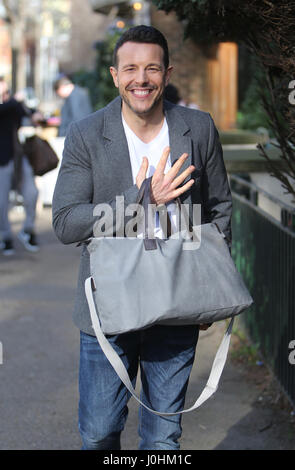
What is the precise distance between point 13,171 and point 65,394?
219 inches

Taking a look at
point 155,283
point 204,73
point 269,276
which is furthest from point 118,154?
point 204,73

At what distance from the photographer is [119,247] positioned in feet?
10.1

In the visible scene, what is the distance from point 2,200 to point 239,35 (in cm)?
662

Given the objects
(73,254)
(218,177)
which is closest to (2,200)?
(73,254)

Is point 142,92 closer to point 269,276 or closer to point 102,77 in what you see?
point 269,276

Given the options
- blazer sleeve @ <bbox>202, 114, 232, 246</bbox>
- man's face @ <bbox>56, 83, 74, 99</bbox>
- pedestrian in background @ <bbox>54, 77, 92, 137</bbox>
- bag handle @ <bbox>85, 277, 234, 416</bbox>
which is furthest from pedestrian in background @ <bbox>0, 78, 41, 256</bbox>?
bag handle @ <bbox>85, 277, 234, 416</bbox>

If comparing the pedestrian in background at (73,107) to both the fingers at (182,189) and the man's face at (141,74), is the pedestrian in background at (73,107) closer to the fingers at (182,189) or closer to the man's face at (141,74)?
the man's face at (141,74)

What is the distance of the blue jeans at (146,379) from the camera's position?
132 inches

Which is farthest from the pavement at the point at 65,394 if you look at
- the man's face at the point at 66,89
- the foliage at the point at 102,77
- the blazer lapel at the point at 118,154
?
the foliage at the point at 102,77

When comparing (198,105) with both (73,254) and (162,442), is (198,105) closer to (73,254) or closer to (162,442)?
(73,254)

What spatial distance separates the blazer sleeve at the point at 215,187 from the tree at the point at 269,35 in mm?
439

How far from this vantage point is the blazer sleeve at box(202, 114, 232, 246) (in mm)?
3512

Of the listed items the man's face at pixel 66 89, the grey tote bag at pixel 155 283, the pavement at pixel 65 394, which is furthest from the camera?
the man's face at pixel 66 89

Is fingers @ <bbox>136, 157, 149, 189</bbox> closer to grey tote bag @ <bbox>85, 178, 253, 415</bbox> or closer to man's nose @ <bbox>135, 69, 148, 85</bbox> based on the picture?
grey tote bag @ <bbox>85, 178, 253, 415</bbox>
